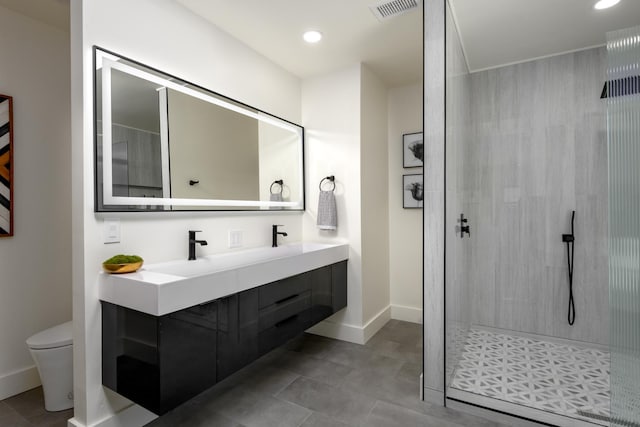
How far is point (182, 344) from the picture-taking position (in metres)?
1.52

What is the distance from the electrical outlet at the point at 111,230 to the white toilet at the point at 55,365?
28.8 inches

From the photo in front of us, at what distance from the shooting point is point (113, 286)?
5.18ft

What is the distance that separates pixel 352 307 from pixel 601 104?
2466mm

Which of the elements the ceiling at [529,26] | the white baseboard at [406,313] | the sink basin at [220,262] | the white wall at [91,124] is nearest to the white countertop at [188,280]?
the sink basin at [220,262]

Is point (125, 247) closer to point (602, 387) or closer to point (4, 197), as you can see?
point (4, 197)

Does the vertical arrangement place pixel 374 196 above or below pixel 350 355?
above

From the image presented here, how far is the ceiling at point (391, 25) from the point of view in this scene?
2.03 m

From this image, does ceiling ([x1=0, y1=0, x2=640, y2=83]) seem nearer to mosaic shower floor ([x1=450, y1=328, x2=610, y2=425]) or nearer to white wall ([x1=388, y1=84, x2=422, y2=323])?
white wall ([x1=388, y1=84, x2=422, y2=323])

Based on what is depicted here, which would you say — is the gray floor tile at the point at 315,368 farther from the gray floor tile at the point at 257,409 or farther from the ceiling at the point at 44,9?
the ceiling at the point at 44,9

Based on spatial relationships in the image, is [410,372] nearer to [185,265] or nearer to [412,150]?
[185,265]

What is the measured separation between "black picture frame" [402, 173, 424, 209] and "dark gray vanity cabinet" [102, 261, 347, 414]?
1898mm

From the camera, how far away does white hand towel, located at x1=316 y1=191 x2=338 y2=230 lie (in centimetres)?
296

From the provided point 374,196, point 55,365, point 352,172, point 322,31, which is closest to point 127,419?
point 55,365

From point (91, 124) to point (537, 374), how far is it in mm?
3023
